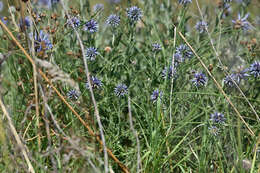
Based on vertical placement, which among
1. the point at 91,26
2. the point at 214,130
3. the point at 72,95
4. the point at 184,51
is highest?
the point at 91,26

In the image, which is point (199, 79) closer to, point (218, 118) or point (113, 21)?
point (218, 118)

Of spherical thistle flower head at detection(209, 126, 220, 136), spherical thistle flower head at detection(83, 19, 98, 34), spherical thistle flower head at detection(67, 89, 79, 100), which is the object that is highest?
spherical thistle flower head at detection(83, 19, 98, 34)

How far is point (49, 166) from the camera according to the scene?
4.95 ft

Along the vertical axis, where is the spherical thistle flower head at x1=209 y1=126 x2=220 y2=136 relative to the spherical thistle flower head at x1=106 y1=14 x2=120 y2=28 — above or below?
below

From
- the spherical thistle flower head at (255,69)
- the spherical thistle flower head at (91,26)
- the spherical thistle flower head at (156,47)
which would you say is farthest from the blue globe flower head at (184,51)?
the spherical thistle flower head at (91,26)

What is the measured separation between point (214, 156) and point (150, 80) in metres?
0.49

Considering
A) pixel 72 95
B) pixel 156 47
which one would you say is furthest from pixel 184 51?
pixel 72 95

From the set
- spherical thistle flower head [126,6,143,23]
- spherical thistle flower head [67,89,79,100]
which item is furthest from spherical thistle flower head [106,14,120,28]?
spherical thistle flower head [67,89,79,100]

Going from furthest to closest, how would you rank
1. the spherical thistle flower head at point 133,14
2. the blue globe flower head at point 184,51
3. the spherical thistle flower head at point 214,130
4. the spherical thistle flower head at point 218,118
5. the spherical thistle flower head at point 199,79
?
the spherical thistle flower head at point 133,14 → the blue globe flower head at point 184,51 → the spherical thistle flower head at point 199,79 → the spherical thistle flower head at point 218,118 → the spherical thistle flower head at point 214,130

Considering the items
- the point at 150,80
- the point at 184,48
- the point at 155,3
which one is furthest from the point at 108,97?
the point at 155,3

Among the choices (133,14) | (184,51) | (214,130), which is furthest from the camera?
(133,14)

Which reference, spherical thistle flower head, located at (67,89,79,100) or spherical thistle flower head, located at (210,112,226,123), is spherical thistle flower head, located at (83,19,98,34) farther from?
spherical thistle flower head, located at (210,112,226,123)

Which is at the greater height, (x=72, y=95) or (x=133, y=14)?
(x=133, y=14)

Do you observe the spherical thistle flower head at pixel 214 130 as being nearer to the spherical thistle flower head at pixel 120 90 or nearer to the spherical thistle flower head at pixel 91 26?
the spherical thistle flower head at pixel 120 90
